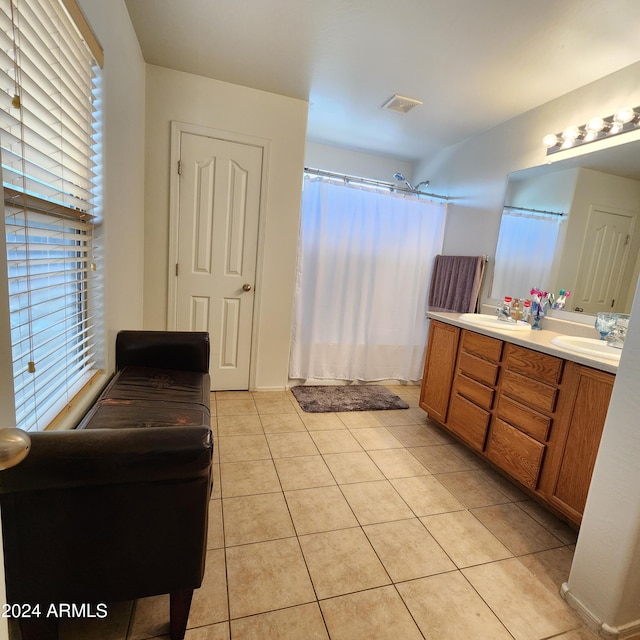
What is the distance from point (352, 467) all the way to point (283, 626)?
101cm

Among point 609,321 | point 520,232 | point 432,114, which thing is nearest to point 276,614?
point 609,321

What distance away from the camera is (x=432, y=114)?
279cm

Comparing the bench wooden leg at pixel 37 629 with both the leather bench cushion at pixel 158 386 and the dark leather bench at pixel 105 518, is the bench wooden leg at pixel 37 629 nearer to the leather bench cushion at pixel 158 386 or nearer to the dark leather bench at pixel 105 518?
the dark leather bench at pixel 105 518

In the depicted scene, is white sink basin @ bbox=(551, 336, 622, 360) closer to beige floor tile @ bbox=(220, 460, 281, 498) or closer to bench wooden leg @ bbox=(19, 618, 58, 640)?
beige floor tile @ bbox=(220, 460, 281, 498)

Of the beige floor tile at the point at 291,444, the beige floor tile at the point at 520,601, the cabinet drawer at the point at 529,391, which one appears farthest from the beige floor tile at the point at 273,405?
the beige floor tile at the point at 520,601

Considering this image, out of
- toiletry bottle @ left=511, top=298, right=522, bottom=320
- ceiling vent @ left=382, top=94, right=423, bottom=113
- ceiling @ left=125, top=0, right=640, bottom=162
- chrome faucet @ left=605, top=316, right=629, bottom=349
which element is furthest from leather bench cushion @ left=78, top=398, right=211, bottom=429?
ceiling vent @ left=382, top=94, right=423, bottom=113

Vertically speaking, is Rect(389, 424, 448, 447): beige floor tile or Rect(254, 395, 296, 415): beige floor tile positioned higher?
Rect(254, 395, 296, 415): beige floor tile

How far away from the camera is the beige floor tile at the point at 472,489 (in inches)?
74.3

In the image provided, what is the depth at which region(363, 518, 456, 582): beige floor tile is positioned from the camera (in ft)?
4.61

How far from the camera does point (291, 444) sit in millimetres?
2293

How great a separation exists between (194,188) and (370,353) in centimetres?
215

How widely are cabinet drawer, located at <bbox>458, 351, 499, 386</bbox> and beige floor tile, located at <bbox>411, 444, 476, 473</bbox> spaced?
56cm

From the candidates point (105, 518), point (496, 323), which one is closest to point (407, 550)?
point (105, 518)

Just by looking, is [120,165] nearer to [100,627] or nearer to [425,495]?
[100,627]
